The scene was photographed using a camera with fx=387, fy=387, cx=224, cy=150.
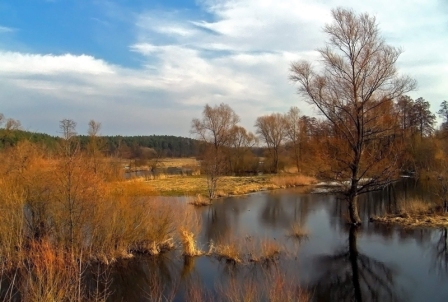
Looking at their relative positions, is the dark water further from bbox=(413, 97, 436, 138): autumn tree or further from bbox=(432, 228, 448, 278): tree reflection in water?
bbox=(413, 97, 436, 138): autumn tree

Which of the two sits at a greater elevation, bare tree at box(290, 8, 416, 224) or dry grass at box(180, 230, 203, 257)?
bare tree at box(290, 8, 416, 224)

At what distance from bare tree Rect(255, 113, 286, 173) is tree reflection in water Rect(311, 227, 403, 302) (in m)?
44.4

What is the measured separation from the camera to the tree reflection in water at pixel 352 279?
36.6 feet

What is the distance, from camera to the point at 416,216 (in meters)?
20.6

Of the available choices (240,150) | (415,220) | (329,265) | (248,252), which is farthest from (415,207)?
(240,150)

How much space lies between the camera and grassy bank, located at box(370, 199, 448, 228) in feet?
63.3

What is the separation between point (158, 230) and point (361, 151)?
35.3 feet

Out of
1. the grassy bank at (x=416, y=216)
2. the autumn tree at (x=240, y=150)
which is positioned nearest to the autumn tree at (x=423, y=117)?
the autumn tree at (x=240, y=150)

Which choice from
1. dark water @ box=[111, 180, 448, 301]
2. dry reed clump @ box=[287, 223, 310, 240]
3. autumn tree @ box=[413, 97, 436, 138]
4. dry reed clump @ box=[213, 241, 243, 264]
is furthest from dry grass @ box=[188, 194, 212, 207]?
autumn tree @ box=[413, 97, 436, 138]

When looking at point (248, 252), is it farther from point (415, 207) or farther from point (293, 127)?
point (293, 127)

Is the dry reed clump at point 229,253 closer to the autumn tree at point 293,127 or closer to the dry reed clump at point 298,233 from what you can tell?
the dry reed clump at point 298,233

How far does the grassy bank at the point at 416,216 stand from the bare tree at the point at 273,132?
36813mm

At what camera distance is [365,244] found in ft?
53.9

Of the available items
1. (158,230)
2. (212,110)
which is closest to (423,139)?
(212,110)
